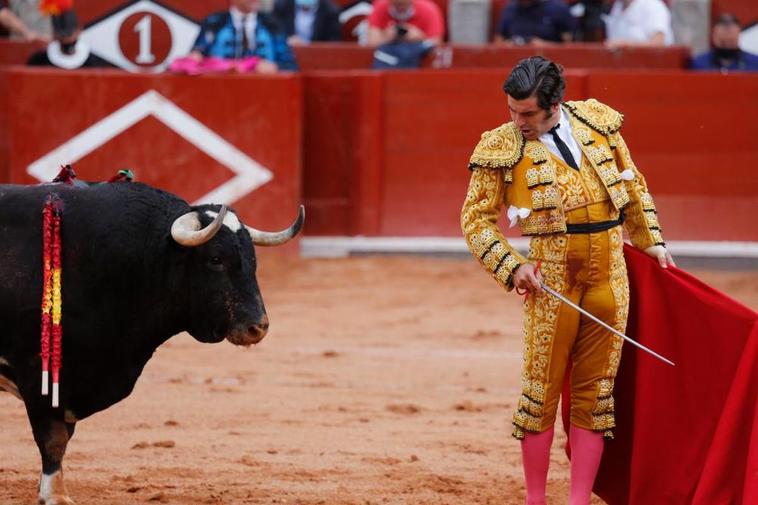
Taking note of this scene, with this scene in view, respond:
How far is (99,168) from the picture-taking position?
395 inches

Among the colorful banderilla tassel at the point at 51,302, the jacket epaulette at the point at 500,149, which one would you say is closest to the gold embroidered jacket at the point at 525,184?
the jacket epaulette at the point at 500,149

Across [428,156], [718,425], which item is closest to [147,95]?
[428,156]

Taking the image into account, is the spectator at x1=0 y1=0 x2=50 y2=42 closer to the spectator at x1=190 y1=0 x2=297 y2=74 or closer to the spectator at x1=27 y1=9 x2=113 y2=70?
the spectator at x1=27 y1=9 x2=113 y2=70

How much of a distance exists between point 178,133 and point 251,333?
5.63 metres

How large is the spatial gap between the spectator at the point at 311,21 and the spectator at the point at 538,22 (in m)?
1.30

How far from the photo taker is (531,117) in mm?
4281

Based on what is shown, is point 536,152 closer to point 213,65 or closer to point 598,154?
point 598,154

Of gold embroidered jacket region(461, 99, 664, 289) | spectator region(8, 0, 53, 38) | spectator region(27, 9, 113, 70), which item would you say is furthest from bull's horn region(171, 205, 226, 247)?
spectator region(8, 0, 53, 38)

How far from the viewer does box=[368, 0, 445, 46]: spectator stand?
1041cm

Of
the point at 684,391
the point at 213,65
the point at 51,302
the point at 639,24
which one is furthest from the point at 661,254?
the point at 639,24

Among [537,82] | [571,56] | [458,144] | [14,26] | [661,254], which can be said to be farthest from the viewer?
[14,26]

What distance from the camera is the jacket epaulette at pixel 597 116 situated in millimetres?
4430

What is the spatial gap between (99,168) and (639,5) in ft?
12.6

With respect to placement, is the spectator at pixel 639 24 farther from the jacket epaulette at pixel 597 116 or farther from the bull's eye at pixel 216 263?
the bull's eye at pixel 216 263
